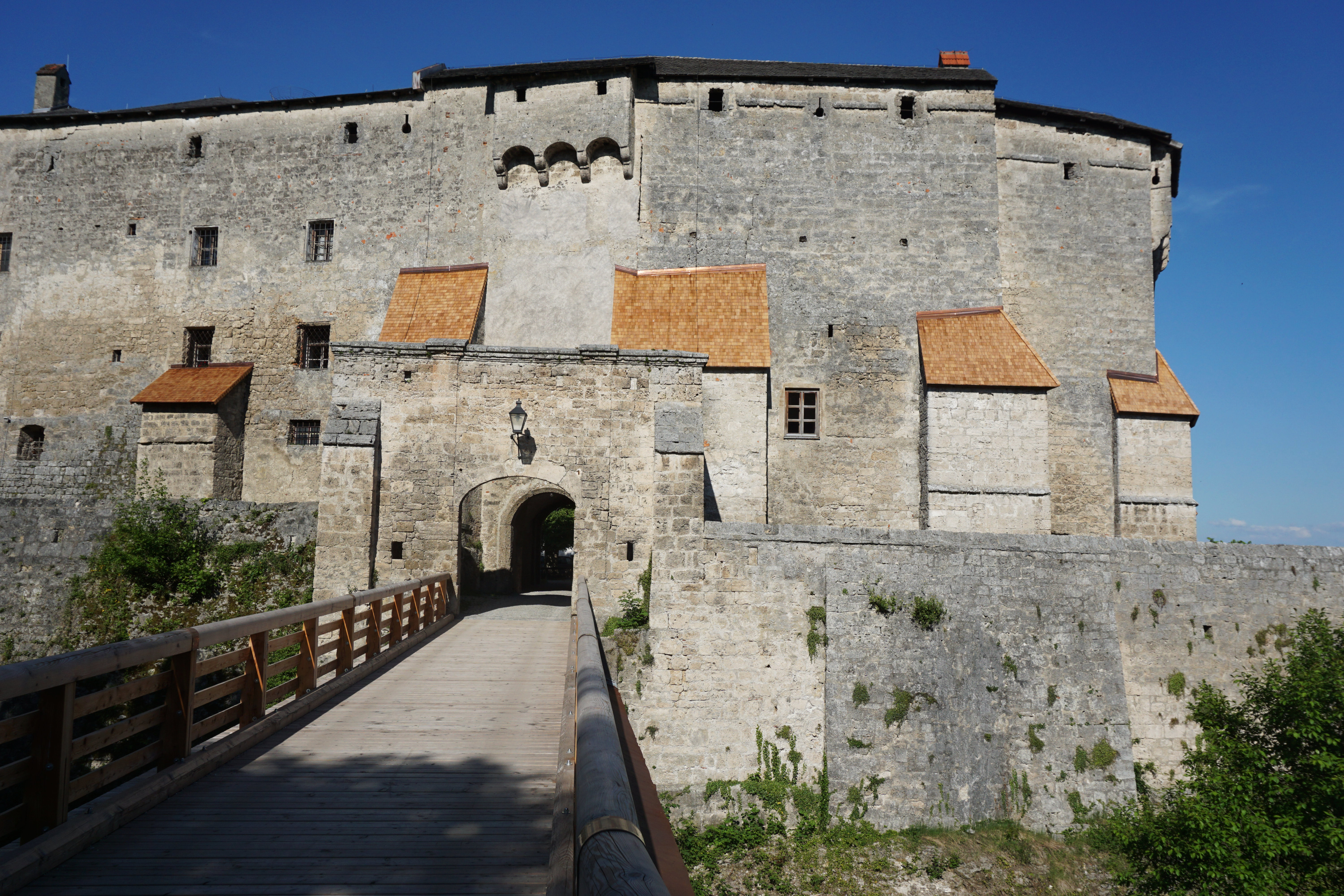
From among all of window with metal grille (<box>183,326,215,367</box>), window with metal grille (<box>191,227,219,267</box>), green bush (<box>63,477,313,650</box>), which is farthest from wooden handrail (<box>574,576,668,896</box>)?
window with metal grille (<box>191,227,219,267</box>)

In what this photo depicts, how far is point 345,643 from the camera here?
793cm

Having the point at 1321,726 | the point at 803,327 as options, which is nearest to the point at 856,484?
the point at 803,327

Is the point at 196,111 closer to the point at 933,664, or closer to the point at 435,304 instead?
the point at 435,304

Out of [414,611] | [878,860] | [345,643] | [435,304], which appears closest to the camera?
[345,643]

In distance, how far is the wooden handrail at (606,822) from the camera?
1878 millimetres

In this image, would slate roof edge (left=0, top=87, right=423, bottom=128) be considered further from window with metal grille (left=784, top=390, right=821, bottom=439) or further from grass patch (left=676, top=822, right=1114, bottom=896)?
grass patch (left=676, top=822, right=1114, bottom=896)

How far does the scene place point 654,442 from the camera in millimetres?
13438

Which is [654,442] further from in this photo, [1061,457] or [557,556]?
[557,556]

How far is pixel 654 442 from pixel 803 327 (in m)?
7.67

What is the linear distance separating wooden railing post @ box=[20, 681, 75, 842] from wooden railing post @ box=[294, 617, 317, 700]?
9.97ft

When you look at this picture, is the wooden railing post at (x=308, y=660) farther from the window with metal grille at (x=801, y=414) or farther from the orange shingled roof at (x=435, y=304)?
the window with metal grille at (x=801, y=414)

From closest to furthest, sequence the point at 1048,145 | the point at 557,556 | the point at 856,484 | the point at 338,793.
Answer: the point at 338,793 → the point at 856,484 → the point at 1048,145 → the point at 557,556

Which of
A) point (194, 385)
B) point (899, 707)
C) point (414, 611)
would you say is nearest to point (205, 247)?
point (194, 385)

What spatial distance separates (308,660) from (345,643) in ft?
3.24
